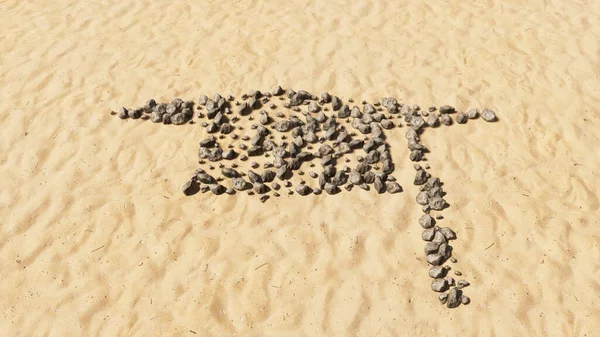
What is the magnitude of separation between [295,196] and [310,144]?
944 millimetres

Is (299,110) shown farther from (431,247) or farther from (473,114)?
(431,247)

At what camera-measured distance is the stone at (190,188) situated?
19.7ft

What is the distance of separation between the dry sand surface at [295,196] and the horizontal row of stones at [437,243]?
11 centimetres

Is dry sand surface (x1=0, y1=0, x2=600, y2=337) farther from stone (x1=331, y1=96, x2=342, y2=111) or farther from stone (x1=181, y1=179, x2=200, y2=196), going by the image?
stone (x1=331, y1=96, x2=342, y2=111)

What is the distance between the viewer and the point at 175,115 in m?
6.98

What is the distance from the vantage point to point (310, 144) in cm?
668

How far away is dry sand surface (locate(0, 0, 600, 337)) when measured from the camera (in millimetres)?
5043

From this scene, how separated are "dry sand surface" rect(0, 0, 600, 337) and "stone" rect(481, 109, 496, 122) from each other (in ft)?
0.39

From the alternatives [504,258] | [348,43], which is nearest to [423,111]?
[348,43]

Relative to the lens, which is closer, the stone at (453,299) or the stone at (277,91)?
the stone at (453,299)

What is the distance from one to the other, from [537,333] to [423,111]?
11.3ft

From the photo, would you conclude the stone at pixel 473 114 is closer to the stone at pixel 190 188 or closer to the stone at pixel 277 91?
the stone at pixel 277 91

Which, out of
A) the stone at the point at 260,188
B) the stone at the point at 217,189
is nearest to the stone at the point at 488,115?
the stone at the point at 260,188

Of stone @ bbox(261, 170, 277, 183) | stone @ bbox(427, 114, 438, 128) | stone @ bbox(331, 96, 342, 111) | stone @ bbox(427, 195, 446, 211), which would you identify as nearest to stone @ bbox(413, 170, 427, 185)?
stone @ bbox(427, 195, 446, 211)
